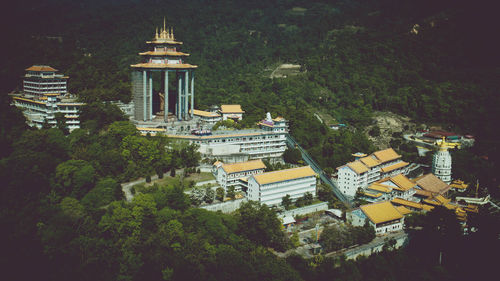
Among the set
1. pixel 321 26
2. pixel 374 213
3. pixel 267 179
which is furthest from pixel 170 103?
pixel 321 26

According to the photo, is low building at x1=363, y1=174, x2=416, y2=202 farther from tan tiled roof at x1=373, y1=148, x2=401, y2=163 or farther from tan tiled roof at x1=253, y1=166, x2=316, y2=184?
tan tiled roof at x1=253, y1=166, x2=316, y2=184

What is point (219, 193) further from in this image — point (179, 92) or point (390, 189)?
point (390, 189)

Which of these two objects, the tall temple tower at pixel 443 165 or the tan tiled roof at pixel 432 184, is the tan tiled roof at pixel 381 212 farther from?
the tall temple tower at pixel 443 165

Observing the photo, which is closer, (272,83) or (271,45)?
(272,83)

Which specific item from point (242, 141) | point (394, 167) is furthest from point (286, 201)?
point (394, 167)

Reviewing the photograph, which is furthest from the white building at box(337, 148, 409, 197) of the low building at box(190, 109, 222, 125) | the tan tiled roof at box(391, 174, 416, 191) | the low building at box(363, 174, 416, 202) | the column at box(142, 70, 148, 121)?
the column at box(142, 70, 148, 121)

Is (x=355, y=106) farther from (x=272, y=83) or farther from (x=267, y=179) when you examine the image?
(x=267, y=179)
